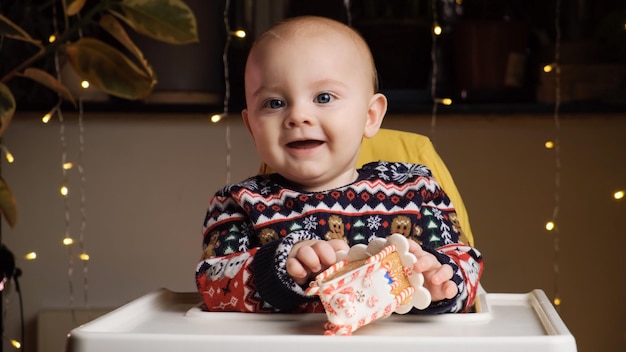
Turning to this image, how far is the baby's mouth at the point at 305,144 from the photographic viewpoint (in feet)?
3.57

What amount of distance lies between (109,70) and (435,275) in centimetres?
114

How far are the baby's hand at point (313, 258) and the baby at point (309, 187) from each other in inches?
2.8

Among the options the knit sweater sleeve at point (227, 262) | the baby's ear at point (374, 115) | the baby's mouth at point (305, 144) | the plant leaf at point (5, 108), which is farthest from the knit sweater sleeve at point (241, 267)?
the plant leaf at point (5, 108)

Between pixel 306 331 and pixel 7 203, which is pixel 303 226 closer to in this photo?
pixel 306 331

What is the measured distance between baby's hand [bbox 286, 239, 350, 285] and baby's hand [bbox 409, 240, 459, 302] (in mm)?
75

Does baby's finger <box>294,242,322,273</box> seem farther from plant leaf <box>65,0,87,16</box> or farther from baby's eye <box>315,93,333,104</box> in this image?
plant leaf <box>65,0,87,16</box>

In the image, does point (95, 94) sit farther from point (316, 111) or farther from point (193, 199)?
point (316, 111)

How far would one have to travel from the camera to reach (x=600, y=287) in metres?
2.10

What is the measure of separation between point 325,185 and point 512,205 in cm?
105

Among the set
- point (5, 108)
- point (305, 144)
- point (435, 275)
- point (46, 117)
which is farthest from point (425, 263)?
point (46, 117)

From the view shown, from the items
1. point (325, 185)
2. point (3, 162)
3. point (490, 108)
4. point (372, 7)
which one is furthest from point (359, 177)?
point (3, 162)

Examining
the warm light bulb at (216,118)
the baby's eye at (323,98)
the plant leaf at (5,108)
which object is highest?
the baby's eye at (323,98)

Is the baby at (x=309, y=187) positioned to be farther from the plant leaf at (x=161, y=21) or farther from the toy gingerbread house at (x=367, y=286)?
the plant leaf at (x=161, y=21)

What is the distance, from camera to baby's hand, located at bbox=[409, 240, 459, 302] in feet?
2.96
